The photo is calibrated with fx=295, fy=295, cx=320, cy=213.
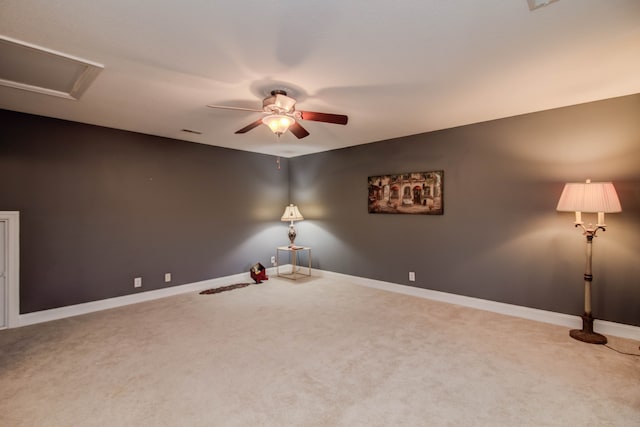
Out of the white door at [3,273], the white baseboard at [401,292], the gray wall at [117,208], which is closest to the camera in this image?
the white baseboard at [401,292]

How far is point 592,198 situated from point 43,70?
5.08 m

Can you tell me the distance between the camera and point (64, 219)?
149 inches

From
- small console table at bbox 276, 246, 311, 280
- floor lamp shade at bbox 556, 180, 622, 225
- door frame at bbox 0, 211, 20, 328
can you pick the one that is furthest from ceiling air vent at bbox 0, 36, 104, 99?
floor lamp shade at bbox 556, 180, 622, 225

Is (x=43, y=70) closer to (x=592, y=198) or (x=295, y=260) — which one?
(x=295, y=260)

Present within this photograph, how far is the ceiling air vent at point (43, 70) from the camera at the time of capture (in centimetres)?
216

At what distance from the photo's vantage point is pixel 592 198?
2857mm

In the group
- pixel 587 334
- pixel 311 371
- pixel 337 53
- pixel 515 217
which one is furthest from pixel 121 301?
pixel 587 334

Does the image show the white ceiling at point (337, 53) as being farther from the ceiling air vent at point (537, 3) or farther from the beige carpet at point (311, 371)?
the beige carpet at point (311, 371)

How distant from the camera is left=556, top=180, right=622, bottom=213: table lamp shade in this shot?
110 inches

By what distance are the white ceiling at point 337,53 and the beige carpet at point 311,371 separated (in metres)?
2.49

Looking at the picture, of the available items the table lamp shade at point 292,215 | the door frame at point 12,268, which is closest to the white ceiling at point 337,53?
the door frame at point 12,268

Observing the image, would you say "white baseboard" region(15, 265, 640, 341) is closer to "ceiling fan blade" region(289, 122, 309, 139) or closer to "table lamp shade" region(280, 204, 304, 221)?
"table lamp shade" region(280, 204, 304, 221)

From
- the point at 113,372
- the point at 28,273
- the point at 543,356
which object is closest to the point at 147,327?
the point at 113,372

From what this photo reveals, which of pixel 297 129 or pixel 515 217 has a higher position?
pixel 297 129
